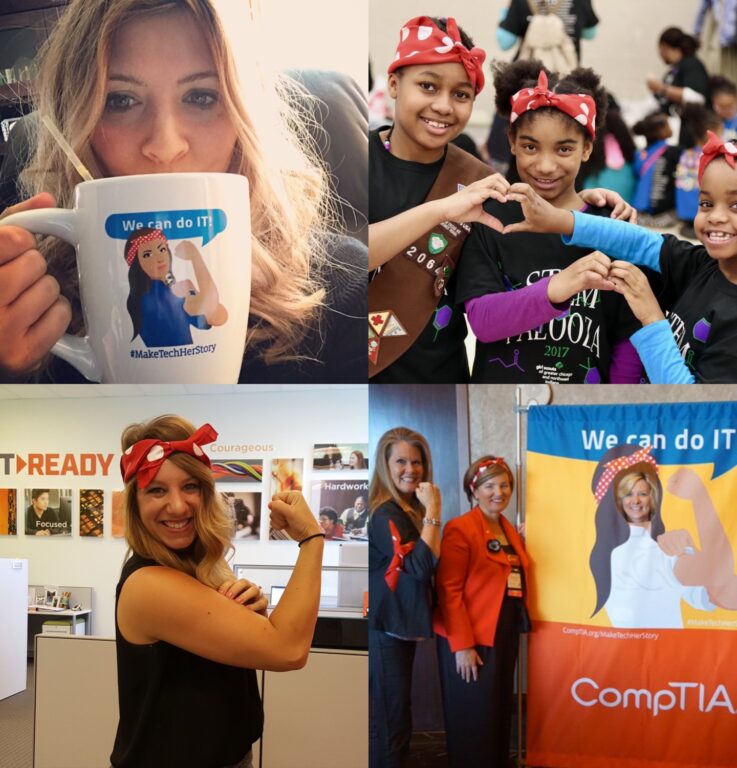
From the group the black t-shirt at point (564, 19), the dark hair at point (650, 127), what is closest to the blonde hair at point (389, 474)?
the dark hair at point (650, 127)

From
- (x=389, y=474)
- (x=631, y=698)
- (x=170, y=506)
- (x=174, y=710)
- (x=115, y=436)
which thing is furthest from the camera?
(x=115, y=436)

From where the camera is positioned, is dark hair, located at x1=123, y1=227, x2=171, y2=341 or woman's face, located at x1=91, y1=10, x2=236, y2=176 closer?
dark hair, located at x1=123, y1=227, x2=171, y2=341

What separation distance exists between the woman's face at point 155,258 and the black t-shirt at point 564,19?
1.03 metres

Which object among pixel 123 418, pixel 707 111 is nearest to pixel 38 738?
pixel 123 418

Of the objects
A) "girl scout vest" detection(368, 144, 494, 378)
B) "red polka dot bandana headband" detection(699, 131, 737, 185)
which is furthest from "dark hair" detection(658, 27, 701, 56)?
"girl scout vest" detection(368, 144, 494, 378)

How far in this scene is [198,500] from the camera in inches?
70.8

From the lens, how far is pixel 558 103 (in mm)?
2148

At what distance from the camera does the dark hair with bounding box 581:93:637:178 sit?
7.23ft

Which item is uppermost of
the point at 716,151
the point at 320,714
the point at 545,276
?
the point at 716,151

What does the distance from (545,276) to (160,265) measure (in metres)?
0.97

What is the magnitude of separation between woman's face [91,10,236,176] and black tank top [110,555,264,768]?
113 centimetres

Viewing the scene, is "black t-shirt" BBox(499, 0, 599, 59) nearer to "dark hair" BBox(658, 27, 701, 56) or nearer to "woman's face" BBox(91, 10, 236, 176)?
"dark hair" BBox(658, 27, 701, 56)

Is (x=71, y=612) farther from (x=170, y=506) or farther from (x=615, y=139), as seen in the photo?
(x=615, y=139)

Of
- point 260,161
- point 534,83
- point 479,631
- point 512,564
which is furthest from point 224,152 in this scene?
point 479,631
